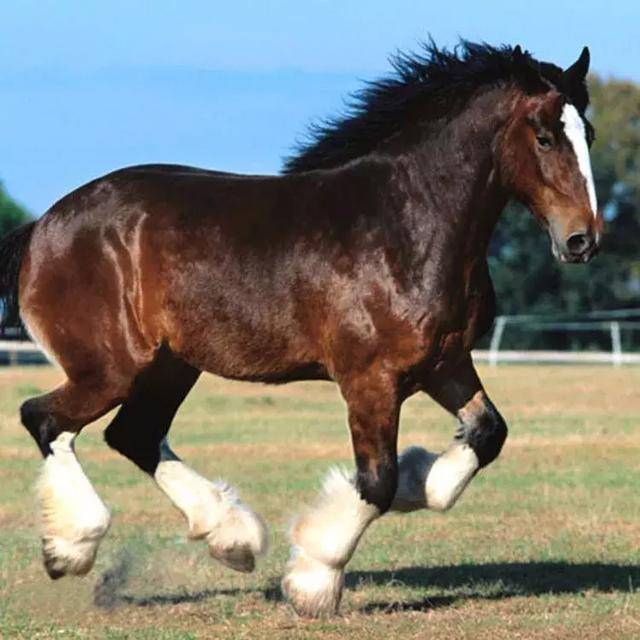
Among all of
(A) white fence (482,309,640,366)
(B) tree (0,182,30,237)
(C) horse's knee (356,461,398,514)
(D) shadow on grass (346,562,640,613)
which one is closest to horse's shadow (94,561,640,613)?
(D) shadow on grass (346,562,640,613)

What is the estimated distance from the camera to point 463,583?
9.59 meters

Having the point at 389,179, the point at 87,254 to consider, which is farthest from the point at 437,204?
the point at 87,254

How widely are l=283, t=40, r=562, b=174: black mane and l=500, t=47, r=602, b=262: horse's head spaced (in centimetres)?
29

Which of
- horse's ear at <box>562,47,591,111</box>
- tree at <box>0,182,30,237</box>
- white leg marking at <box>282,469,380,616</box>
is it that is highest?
horse's ear at <box>562,47,591,111</box>

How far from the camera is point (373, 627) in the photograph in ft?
26.1

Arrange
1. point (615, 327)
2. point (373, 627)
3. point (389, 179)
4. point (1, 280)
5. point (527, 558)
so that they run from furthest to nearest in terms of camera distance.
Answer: point (615, 327)
point (527, 558)
point (1, 280)
point (389, 179)
point (373, 627)

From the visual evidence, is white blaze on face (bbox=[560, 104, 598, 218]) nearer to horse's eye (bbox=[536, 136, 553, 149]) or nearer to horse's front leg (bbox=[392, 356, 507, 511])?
horse's eye (bbox=[536, 136, 553, 149])

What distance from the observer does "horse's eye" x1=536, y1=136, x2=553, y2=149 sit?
27.0 ft

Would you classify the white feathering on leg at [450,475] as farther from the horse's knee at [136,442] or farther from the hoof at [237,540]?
the horse's knee at [136,442]

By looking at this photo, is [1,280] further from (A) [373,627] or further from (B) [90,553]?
(A) [373,627]

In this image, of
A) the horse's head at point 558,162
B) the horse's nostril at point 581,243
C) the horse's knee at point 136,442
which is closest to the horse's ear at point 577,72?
the horse's head at point 558,162

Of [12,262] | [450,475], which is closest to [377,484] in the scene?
[450,475]

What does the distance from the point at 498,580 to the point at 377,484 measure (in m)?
1.76

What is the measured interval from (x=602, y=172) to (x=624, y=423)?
41811 millimetres
